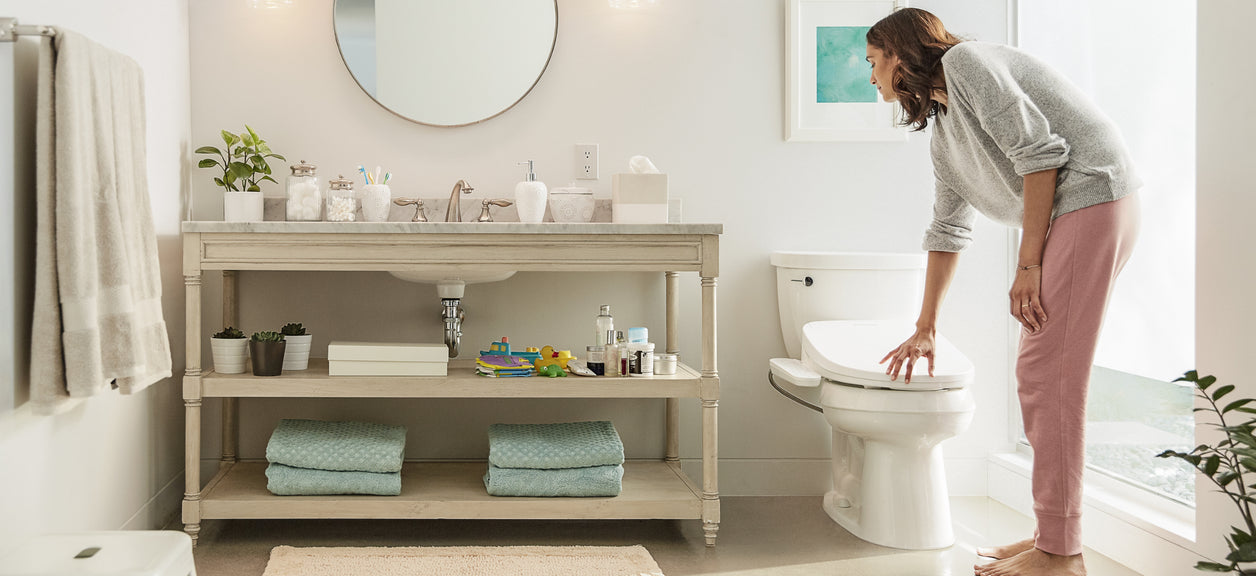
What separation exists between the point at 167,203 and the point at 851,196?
198 centimetres

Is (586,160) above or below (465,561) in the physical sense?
above

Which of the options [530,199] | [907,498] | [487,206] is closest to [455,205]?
[487,206]

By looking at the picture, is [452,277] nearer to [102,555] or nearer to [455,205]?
[455,205]

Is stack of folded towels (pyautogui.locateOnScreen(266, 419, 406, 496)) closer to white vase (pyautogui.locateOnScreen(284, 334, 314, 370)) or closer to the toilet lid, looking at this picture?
white vase (pyautogui.locateOnScreen(284, 334, 314, 370))

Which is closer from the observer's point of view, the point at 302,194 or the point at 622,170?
the point at 302,194

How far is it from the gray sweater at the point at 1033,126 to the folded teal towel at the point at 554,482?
1.16m

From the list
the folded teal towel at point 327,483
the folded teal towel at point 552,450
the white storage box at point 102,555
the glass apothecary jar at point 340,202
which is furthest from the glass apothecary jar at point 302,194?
the white storage box at point 102,555

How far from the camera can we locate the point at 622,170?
99.0 inches

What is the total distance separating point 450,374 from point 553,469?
357 mm

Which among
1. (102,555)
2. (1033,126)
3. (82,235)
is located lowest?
(102,555)

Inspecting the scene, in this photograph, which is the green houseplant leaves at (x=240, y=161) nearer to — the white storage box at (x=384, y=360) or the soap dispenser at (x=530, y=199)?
the white storage box at (x=384, y=360)

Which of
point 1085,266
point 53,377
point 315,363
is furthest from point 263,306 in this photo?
point 1085,266

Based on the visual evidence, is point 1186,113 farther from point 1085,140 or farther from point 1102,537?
point 1102,537

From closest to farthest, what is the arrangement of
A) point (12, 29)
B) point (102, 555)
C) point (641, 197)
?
1. point (102, 555)
2. point (12, 29)
3. point (641, 197)
